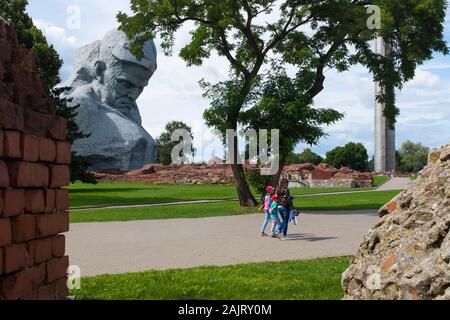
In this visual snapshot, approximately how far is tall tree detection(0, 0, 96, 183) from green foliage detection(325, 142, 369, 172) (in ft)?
214

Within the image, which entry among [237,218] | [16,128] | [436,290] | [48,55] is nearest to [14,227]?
[16,128]

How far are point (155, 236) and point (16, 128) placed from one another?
10.2m

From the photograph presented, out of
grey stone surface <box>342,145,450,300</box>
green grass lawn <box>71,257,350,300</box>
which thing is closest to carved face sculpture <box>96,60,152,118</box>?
green grass lawn <box>71,257,350,300</box>

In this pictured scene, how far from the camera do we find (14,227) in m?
3.97

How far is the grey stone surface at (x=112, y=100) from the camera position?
214 feet

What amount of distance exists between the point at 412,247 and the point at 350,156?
311ft

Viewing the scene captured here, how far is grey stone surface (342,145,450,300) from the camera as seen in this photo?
10.0ft

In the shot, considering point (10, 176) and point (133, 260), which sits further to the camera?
point (133, 260)

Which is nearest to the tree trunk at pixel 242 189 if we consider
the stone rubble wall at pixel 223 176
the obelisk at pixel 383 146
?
the stone rubble wall at pixel 223 176

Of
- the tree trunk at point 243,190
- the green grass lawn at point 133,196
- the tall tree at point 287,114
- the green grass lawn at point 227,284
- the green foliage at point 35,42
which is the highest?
the green foliage at point 35,42

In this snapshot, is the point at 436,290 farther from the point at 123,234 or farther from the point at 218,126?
the point at 218,126

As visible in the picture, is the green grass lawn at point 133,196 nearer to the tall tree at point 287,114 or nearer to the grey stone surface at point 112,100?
the tall tree at point 287,114

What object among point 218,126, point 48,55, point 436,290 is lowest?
point 436,290

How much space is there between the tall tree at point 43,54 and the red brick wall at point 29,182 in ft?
94.5
